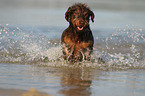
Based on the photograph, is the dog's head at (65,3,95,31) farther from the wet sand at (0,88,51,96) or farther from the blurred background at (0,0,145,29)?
the blurred background at (0,0,145,29)

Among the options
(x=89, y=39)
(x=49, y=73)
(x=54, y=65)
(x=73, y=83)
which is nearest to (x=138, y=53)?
(x=89, y=39)

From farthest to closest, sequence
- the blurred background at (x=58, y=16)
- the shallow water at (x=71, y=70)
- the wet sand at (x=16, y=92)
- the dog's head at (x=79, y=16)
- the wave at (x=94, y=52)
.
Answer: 1. the blurred background at (x=58, y=16)
2. the wave at (x=94, y=52)
3. the dog's head at (x=79, y=16)
4. the shallow water at (x=71, y=70)
5. the wet sand at (x=16, y=92)

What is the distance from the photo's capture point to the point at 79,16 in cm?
882

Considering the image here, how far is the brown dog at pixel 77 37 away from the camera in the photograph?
29.4 feet

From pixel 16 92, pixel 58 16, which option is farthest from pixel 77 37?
pixel 58 16

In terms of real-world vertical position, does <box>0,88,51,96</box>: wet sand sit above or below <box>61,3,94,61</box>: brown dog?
below

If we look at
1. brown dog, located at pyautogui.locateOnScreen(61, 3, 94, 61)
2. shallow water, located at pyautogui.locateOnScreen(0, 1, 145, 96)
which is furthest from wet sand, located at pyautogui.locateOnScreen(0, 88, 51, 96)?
brown dog, located at pyautogui.locateOnScreen(61, 3, 94, 61)

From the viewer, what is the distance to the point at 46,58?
372 inches

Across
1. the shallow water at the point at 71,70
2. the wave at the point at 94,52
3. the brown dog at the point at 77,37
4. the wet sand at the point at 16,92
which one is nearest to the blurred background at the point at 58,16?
the wave at the point at 94,52

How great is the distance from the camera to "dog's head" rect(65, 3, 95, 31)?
8.75 meters

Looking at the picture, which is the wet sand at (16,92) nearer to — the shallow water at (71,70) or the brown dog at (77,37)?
the shallow water at (71,70)

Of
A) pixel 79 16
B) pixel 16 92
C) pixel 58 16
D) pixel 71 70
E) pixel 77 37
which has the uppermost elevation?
pixel 58 16

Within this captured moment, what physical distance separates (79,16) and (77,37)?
2.05ft

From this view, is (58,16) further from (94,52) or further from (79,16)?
(79,16)
